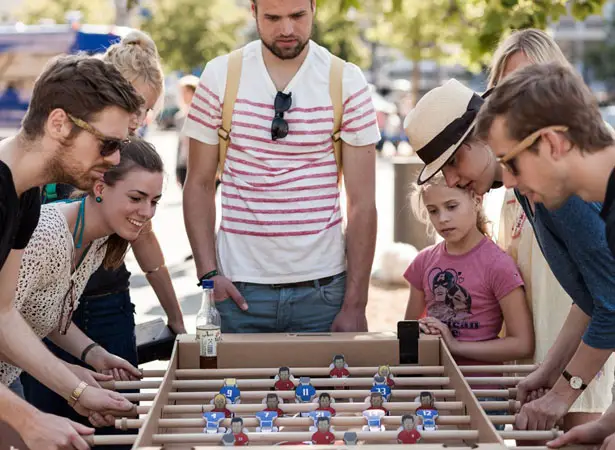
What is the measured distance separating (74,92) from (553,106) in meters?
1.46

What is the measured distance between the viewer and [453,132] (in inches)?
138

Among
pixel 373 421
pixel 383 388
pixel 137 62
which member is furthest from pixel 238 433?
pixel 137 62

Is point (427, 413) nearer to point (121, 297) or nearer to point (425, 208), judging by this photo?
point (425, 208)

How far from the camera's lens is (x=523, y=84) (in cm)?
Result: 252

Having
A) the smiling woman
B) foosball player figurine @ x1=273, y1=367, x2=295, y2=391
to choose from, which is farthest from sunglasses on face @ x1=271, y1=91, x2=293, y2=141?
foosball player figurine @ x1=273, y1=367, x2=295, y2=391

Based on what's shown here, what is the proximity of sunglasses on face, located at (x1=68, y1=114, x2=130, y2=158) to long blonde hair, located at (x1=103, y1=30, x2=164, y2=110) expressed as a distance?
148 cm

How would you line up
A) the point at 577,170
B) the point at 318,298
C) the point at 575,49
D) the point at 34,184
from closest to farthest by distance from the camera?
the point at 577,170 → the point at 34,184 → the point at 318,298 → the point at 575,49

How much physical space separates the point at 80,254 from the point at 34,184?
0.88 metres

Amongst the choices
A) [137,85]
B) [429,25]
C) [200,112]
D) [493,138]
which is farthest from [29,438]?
[429,25]

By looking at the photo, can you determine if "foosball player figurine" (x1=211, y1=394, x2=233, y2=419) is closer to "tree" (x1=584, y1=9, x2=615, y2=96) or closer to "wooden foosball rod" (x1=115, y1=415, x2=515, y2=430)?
"wooden foosball rod" (x1=115, y1=415, x2=515, y2=430)

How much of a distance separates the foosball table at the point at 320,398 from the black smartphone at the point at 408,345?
2 centimetres

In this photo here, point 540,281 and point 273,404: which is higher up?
point 540,281

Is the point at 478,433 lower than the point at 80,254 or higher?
lower

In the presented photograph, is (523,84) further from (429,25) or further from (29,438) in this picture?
(429,25)
